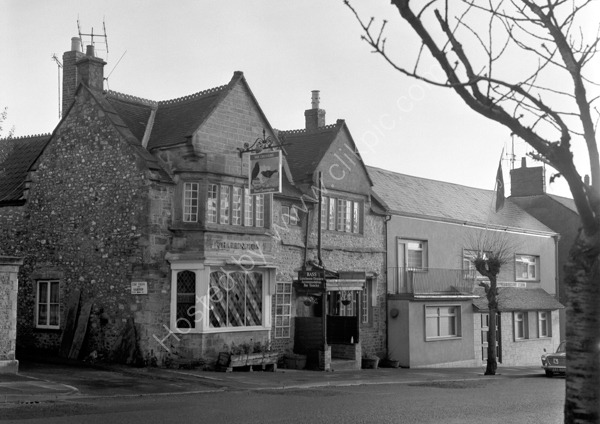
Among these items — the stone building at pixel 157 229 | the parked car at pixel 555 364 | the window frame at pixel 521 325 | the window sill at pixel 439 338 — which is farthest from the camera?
the window frame at pixel 521 325

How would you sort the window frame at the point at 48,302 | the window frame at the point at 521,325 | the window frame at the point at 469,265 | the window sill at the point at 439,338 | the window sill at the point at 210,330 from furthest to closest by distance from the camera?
the window frame at the point at 521,325 → the window frame at the point at 469,265 → the window sill at the point at 439,338 → the window frame at the point at 48,302 → the window sill at the point at 210,330

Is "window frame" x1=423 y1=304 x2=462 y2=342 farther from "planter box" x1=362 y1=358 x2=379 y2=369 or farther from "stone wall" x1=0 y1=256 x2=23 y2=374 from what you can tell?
"stone wall" x1=0 y1=256 x2=23 y2=374

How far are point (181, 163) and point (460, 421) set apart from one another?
12626 millimetres

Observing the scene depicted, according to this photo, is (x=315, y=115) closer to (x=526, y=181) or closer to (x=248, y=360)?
(x=248, y=360)

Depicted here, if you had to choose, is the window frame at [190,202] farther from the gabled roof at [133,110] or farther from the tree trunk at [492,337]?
the tree trunk at [492,337]

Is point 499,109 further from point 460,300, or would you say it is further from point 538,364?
point 538,364

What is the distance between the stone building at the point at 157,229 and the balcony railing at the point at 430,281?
3987 millimetres

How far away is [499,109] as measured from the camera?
6.46 meters

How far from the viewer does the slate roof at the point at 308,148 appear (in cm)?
2798

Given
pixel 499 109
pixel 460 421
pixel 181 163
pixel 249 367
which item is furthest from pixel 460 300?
pixel 499 109

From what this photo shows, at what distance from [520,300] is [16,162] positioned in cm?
2337

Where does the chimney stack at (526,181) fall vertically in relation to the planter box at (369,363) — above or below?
above

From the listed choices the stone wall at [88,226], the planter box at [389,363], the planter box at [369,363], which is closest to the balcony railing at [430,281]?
the planter box at [389,363]

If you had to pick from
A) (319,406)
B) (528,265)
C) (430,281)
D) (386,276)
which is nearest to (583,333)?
(319,406)
